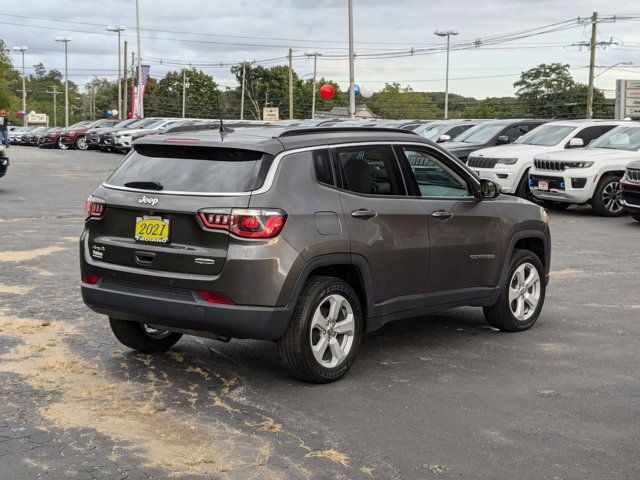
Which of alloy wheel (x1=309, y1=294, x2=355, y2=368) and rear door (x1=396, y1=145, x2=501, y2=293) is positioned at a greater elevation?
rear door (x1=396, y1=145, x2=501, y2=293)

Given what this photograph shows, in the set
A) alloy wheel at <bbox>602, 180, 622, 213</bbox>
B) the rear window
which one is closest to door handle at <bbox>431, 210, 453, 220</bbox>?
the rear window

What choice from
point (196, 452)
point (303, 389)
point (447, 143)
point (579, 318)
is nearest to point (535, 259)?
point (579, 318)

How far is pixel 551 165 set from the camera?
1778 cm

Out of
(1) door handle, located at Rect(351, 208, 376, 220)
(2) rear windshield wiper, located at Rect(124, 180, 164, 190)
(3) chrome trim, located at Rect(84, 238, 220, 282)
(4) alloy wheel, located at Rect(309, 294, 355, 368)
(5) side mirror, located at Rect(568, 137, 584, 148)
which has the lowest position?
(4) alloy wheel, located at Rect(309, 294, 355, 368)

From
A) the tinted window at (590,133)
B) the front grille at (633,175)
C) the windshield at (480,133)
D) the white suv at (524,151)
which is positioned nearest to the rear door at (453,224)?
the front grille at (633,175)

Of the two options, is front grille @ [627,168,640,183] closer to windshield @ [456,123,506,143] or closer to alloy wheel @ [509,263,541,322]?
windshield @ [456,123,506,143]

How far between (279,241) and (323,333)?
0.75 m

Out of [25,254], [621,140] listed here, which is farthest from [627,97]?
[25,254]

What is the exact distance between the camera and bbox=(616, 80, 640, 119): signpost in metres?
39.6

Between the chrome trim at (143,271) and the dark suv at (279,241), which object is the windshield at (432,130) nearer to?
the dark suv at (279,241)

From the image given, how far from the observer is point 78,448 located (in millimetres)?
4770

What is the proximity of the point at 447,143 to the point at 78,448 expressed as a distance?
1846 cm

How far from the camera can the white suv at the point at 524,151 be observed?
19.0 m

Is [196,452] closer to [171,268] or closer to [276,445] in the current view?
[276,445]
